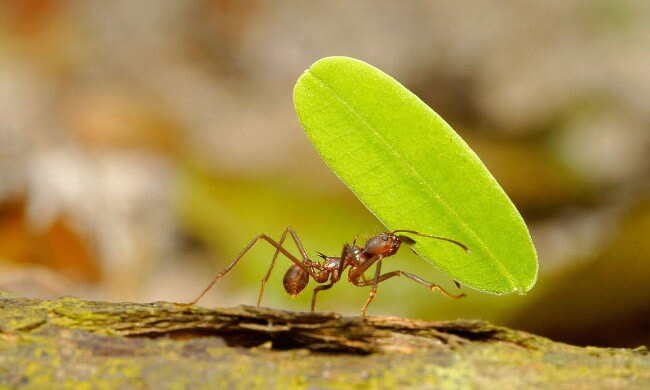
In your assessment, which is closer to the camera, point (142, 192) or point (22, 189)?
point (22, 189)

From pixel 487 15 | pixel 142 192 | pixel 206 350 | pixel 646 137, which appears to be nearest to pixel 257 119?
pixel 142 192

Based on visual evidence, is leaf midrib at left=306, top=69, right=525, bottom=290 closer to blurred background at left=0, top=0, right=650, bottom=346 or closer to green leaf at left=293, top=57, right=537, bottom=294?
green leaf at left=293, top=57, right=537, bottom=294

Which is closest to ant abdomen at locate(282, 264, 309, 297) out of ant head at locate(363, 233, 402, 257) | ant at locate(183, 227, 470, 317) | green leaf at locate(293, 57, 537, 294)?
ant at locate(183, 227, 470, 317)

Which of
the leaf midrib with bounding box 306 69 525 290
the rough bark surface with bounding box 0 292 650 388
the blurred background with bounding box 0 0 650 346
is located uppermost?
the blurred background with bounding box 0 0 650 346

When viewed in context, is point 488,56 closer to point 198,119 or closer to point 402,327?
point 198,119

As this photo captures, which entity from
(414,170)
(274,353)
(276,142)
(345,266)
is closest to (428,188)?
(414,170)

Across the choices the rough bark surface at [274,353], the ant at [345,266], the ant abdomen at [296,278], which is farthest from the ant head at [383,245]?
the rough bark surface at [274,353]
